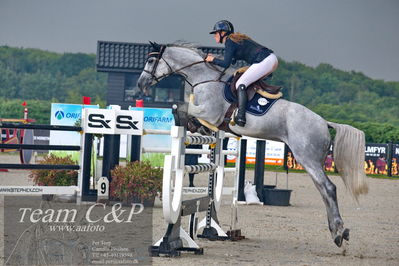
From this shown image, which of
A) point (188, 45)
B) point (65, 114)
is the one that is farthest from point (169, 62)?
point (65, 114)

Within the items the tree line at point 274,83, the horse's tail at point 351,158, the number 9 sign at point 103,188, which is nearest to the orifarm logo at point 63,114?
the number 9 sign at point 103,188

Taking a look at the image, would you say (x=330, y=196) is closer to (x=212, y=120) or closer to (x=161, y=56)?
(x=212, y=120)

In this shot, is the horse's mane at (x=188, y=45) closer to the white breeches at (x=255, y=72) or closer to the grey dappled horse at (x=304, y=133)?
the grey dappled horse at (x=304, y=133)

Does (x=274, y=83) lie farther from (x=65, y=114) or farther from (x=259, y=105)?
(x=259, y=105)

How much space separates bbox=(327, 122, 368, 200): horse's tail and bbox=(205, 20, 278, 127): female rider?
0.92 meters

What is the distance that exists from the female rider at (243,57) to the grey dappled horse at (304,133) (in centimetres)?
17

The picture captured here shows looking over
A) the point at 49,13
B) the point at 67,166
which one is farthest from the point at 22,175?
the point at 49,13

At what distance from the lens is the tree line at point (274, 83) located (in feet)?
121

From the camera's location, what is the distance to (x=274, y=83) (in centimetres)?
3631

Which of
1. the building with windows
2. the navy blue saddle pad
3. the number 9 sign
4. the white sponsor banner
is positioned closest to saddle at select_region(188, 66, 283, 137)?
the navy blue saddle pad

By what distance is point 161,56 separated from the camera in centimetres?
816

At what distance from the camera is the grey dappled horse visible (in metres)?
7.23

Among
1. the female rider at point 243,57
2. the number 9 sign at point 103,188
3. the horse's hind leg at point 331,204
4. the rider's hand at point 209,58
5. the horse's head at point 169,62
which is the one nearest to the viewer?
the horse's hind leg at point 331,204

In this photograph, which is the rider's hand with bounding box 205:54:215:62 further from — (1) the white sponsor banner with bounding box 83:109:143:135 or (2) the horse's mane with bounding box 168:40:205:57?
(1) the white sponsor banner with bounding box 83:109:143:135
